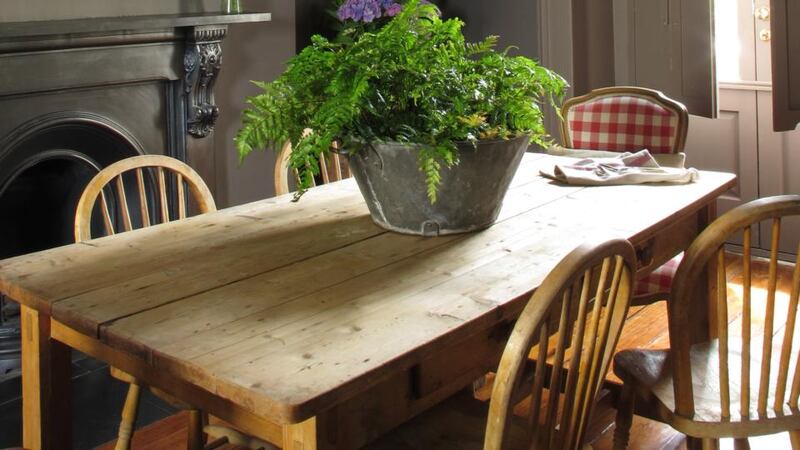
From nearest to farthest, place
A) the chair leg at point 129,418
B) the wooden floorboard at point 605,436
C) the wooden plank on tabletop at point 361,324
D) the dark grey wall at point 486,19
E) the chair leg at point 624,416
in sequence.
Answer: the wooden plank on tabletop at point 361,324 → the chair leg at point 624,416 → the chair leg at point 129,418 → the wooden floorboard at point 605,436 → the dark grey wall at point 486,19

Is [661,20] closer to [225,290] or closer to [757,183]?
[757,183]

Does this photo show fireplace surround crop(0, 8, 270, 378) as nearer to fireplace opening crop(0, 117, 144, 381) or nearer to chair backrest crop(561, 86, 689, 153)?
fireplace opening crop(0, 117, 144, 381)

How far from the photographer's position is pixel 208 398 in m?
1.65

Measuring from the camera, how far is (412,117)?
207 centimetres

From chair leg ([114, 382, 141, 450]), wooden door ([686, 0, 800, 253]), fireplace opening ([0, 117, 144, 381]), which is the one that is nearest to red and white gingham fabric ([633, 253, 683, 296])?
chair leg ([114, 382, 141, 450])

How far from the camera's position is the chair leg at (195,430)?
241 centimetres

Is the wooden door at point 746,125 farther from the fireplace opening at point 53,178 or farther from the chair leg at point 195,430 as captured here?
the chair leg at point 195,430

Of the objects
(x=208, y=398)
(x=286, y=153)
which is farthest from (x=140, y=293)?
(x=286, y=153)

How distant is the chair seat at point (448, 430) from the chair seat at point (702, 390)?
1.07 ft

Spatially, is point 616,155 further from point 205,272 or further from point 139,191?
point 205,272

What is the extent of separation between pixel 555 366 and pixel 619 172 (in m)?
1.19

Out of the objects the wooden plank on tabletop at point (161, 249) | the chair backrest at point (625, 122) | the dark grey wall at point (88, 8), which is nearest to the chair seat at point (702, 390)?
the wooden plank on tabletop at point (161, 249)

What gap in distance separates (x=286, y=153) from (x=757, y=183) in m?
2.44

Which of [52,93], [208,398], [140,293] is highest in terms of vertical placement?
[52,93]
